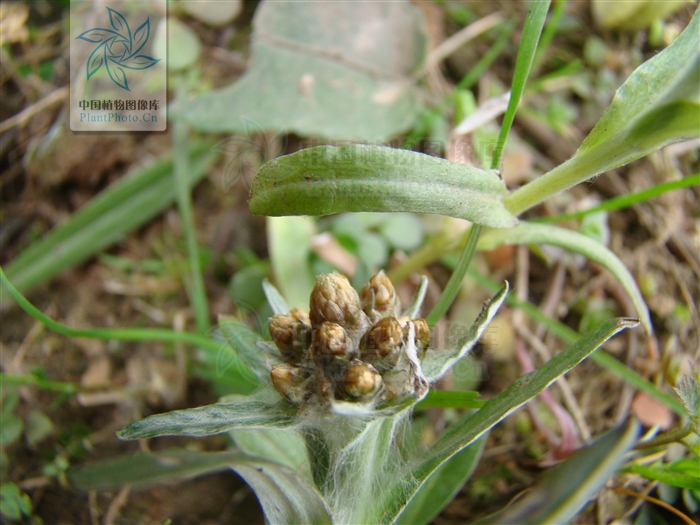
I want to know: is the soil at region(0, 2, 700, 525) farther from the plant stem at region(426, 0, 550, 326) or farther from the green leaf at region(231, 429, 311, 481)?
the plant stem at region(426, 0, 550, 326)

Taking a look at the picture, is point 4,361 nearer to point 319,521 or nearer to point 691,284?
point 319,521

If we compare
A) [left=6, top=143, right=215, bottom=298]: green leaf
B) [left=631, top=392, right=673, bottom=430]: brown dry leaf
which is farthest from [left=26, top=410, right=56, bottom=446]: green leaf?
[left=631, top=392, right=673, bottom=430]: brown dry leaf

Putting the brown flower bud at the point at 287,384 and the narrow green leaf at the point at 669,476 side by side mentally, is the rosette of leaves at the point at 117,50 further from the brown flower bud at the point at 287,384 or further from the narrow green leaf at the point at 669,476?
the narrow green leaf at the point at 669,476

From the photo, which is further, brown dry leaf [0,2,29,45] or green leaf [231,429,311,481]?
brown dry leaf [0,2,29,45]

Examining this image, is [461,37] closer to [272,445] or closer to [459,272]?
[459,272]

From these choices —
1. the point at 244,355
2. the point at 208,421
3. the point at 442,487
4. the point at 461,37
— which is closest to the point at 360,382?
the point at 208,421

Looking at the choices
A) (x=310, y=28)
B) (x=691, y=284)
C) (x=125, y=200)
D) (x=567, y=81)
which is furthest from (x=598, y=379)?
(x=125, y=200)

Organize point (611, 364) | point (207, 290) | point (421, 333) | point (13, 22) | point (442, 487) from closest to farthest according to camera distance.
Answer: point (421, 333)
point (442, 487)
point (611, 364)
point (207, 290)
point (13, 22)
